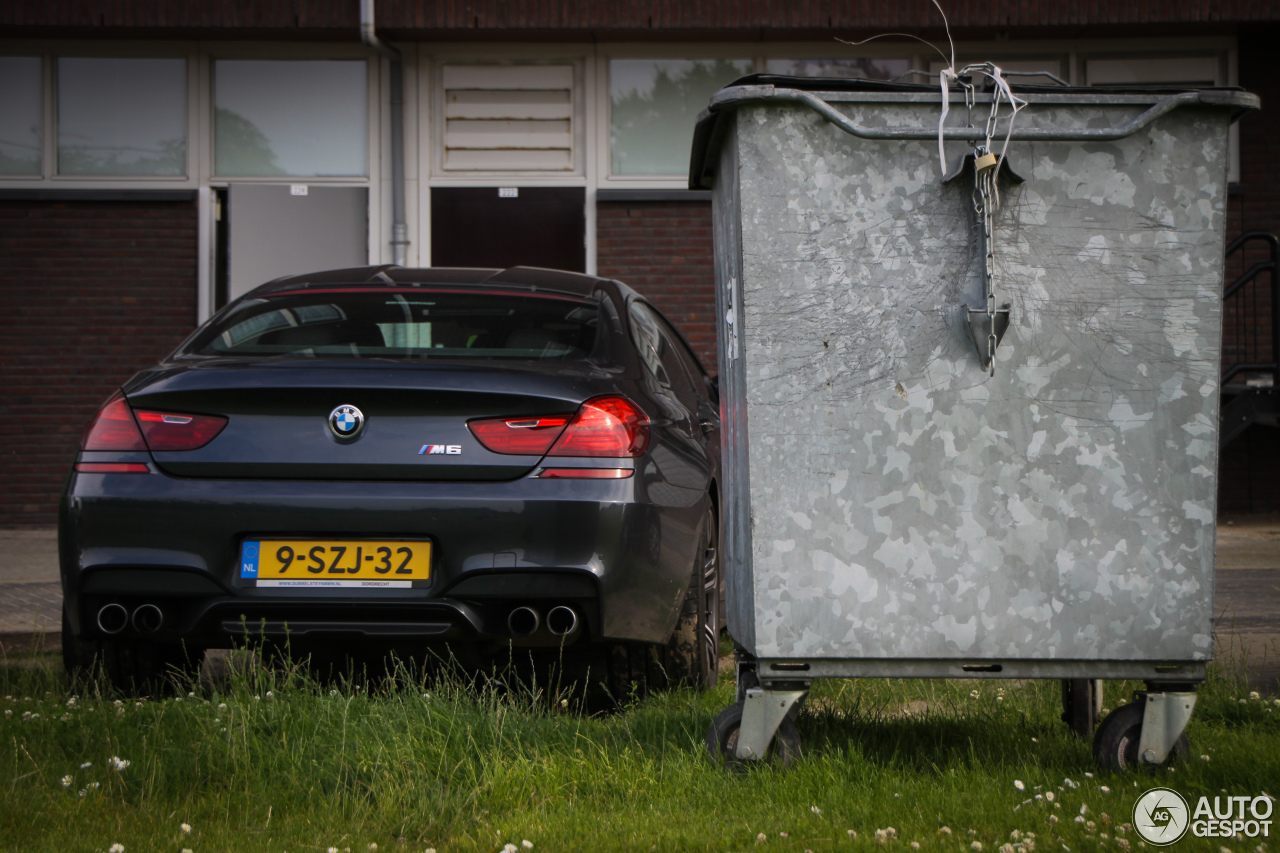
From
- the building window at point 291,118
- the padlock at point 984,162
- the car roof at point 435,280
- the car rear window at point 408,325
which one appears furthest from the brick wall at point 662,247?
the padlock at point 984,162

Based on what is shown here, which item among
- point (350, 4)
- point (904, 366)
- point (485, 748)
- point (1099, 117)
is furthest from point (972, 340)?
point (350, 4)

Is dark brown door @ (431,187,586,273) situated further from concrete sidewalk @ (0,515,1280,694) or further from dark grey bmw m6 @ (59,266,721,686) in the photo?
dark grey bmw m6 @ (59,266,721,686)

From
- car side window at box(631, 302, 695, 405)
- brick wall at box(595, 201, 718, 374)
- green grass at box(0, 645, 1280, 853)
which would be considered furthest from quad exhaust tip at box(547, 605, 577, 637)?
brick wall at box(595, 201, 718, 374)

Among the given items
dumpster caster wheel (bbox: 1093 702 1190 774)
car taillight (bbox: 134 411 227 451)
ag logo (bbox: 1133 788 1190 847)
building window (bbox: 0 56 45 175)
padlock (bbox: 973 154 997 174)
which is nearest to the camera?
ag logo (bbox: 1133 788 1190 847)

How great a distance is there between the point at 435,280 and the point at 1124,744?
103 inches

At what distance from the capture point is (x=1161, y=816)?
2.55m

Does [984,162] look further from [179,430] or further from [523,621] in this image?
[179,430]

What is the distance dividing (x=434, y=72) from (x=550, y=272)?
6175 millimetres

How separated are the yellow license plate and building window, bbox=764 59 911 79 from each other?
7575mm

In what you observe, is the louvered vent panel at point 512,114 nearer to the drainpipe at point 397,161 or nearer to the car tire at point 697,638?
the drainpipe at point 397,161

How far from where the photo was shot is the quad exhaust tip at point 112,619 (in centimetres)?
334

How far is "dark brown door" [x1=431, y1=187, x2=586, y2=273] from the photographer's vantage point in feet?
33.4

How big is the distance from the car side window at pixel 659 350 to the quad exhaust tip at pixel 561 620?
1002mm

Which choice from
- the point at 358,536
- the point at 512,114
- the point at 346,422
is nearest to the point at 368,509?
the point at 358,536
